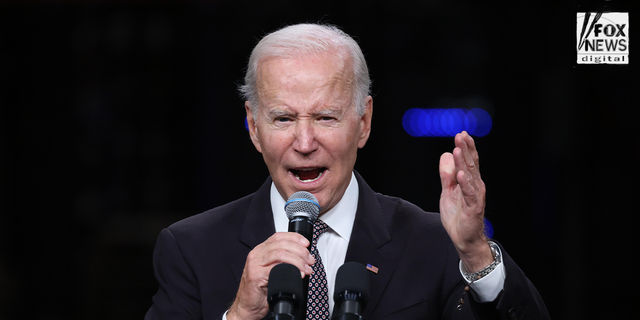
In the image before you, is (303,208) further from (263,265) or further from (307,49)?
(307,49)

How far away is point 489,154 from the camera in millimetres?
3166

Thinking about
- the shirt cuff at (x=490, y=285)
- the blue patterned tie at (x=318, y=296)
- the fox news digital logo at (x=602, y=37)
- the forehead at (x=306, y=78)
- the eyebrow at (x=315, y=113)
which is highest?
the fox news digital logo at (x=602, y=37)

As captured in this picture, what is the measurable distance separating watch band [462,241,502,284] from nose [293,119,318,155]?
60 cm

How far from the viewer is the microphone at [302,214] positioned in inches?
54.4

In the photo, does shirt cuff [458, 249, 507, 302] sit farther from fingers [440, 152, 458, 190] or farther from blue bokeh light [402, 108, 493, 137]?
blue bokeh light [402, 108, 493, 137]

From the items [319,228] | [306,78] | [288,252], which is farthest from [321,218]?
[288,252]

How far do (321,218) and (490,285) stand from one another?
643 millimetres

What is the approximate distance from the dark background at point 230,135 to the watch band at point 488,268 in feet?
4.93

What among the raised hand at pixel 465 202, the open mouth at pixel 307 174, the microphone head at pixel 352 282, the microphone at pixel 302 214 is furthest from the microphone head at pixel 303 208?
the open mouth at pixel 307 174

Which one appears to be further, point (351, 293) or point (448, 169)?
point (448, 169)

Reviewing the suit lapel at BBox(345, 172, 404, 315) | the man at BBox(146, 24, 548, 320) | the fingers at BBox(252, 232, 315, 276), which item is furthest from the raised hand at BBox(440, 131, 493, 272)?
the fingers at BBox(252, 232, 315, 276)

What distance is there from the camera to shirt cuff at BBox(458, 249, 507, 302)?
1638 millimetres

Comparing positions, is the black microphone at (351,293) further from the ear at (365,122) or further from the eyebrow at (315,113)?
the ear at (365,122)

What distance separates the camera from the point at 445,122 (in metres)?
3.19
